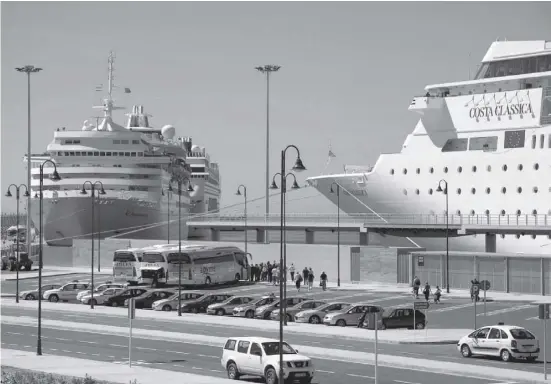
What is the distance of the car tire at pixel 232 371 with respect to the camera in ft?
90.3

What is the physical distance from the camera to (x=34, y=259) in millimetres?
91875

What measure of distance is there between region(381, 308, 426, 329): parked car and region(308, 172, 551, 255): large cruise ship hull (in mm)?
22809

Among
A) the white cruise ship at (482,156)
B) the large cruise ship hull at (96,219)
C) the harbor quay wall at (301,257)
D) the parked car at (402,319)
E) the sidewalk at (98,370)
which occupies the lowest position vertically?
the sidewalk at (98,370)

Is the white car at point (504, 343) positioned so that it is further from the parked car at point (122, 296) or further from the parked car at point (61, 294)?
the parked car at point (61, 294)

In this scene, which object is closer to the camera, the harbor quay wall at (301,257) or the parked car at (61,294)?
the parked car at (61,294)

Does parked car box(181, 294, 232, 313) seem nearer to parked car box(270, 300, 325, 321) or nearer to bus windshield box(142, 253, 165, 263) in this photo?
parked car box(270, 300, 325, 321)

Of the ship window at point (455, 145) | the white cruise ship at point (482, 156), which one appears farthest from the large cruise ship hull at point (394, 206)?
the ship window at point (455, 145)

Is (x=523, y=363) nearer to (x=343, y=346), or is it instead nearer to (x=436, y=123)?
(x=343, y=346)

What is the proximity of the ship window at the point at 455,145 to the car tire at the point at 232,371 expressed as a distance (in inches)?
1633

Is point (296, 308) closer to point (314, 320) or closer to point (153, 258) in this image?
point (314, 320)

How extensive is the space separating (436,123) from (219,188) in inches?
3381

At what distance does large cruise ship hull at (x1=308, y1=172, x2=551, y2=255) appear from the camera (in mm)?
63094

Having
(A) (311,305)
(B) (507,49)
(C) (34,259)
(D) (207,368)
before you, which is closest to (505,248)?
(B) (507,49)

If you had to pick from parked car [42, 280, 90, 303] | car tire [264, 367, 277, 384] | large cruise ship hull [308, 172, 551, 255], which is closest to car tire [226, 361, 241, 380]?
car tire [264, 367, 277, 384]
